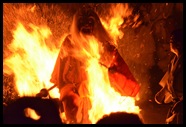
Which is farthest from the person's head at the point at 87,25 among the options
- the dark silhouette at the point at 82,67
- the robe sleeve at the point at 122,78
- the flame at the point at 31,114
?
the flame at the point at 31,114

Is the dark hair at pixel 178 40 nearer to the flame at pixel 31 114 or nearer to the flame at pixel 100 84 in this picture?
the flame at pixel 100 84

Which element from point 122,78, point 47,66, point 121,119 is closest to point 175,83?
point 122,78

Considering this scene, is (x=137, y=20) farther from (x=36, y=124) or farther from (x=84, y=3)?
(x=36, y=124)

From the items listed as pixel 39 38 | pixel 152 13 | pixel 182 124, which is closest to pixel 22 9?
pixel 39 38

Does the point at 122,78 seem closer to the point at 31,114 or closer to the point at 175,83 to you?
the point at 175,83

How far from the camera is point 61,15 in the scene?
6.02 metres

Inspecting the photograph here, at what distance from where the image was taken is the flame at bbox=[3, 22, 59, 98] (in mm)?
6012

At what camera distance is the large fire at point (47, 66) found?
5.91 meters

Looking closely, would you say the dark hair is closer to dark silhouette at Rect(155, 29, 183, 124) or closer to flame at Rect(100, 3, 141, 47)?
dark silhouette at Rect(155, 29, 183, 124)

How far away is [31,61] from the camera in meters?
6.06

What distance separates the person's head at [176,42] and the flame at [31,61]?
4.91 feet

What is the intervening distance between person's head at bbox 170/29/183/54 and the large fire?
657 millimetres

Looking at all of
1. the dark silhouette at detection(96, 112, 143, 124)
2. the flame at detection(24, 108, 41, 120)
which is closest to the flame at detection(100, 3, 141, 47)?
the flame at detection(24, 108, 41, 120)

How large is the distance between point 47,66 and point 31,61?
218 millimetres
